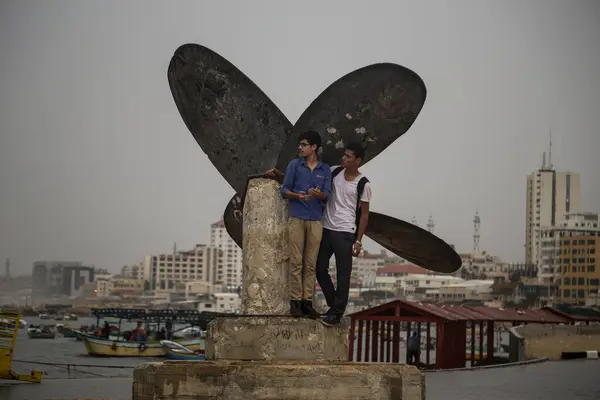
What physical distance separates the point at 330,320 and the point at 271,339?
1.75ft

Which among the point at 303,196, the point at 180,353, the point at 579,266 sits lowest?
the point at 180,353

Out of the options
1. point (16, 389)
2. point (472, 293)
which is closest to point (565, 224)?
point (472, 293)

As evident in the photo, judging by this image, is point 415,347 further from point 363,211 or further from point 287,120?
point 363,211

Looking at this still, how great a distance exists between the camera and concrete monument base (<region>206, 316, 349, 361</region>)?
8555 mm

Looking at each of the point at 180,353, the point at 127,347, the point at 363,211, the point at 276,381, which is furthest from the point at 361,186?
the point at 127,347

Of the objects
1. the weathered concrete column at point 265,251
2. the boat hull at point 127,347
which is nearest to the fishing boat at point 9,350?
the weathered concrete column at point 265,251

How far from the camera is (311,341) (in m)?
8.59

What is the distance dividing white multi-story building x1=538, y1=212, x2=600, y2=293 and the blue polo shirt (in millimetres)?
169227

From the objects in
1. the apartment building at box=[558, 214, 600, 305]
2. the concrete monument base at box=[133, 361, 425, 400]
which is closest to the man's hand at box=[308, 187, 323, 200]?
the concrete monument base at box=[133, 361, 425, 400]

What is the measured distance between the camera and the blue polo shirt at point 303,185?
8930 mm

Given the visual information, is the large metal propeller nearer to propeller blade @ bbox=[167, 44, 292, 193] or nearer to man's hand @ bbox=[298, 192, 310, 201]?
propeller blade @ bbox=[167, 44, 292, 193]

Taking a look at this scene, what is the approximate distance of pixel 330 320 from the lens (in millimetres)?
8758

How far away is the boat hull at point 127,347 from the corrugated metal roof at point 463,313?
2168cm

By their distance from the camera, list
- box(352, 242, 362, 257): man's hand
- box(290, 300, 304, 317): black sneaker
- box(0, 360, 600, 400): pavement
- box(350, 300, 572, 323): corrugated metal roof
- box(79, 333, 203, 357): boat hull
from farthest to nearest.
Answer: box(79, 333, 203, 357): boat hull → box(350, 300, 572, 323): corrugated metal roof → box(0, 360, 600, 400): pavement → box(352, 242, 362, 257): man's hand → box(290, 300, 304, 317): black sneaker
